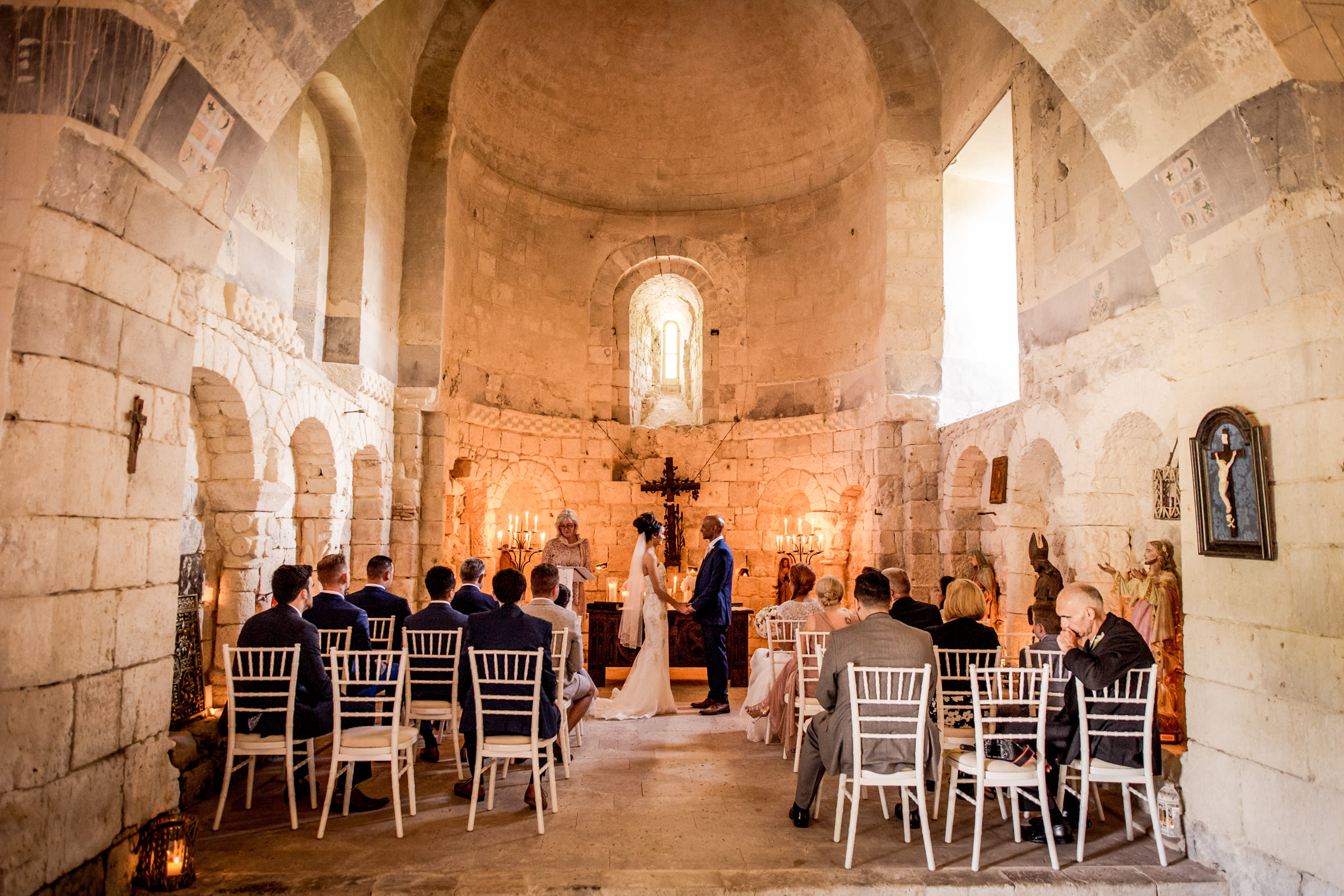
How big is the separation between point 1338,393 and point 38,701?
5.08 metres

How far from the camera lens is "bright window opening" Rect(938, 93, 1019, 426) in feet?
29.5

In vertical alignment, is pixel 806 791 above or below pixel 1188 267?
below

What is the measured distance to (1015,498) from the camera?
7.03 metres

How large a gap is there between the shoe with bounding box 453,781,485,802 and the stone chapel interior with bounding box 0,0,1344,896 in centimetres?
138

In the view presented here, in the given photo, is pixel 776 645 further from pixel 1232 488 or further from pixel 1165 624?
pixel 1232 488

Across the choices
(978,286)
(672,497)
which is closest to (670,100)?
(978,286)

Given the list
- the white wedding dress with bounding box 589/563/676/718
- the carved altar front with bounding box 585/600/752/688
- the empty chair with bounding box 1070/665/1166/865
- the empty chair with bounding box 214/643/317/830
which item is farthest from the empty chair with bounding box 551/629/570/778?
the carved altar front with bounding box 585/600/752/688

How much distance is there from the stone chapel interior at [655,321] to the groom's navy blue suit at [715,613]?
2442mm

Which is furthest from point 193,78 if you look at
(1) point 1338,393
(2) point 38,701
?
(1) point 1338,393

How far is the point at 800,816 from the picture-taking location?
13.6ft

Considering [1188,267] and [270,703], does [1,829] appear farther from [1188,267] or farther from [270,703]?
[1188,267]

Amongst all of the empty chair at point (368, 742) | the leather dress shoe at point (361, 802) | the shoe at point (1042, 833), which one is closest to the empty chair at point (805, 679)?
the shoe at point (1042, 833)

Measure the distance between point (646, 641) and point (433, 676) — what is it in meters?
2.29

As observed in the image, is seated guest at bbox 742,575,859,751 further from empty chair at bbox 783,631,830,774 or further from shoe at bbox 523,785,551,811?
shoe at bbox 523,785,551,811
